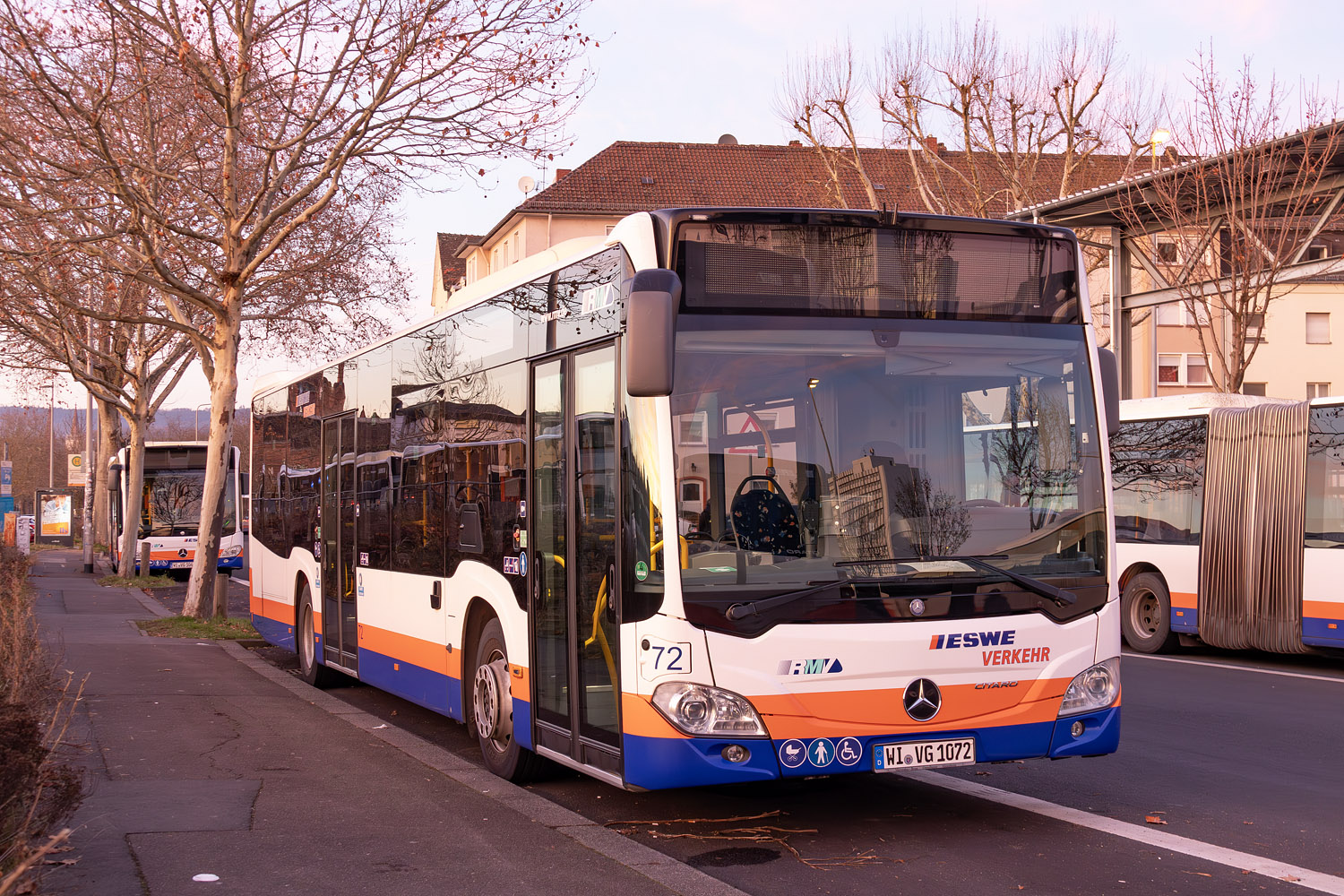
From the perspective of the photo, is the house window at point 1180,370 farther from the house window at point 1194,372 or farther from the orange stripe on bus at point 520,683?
the orange stripe on bus at point 520,683

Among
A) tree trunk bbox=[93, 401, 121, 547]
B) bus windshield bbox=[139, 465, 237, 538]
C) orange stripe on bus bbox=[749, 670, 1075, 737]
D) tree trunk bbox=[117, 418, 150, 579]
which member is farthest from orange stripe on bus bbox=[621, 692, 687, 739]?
tree trunk bbox=[93, 401, 121, 547]

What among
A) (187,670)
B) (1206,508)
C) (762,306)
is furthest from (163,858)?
(1206,508)

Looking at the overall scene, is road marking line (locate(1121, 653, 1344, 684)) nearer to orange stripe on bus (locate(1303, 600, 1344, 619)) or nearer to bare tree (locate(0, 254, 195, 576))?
orange stripe on bus (locate(1303, 600, 1344, 619))

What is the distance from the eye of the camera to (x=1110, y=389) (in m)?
7.42

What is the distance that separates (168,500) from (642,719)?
32513 mm

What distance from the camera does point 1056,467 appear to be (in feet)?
23.3

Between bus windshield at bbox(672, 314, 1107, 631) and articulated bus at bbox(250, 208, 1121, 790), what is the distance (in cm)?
1

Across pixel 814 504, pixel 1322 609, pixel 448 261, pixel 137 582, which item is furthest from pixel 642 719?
pixel 448 261

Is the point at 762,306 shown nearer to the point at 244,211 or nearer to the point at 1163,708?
the point at 1163,708

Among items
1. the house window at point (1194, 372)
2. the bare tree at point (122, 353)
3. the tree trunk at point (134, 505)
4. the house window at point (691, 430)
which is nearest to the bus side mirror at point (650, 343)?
the house window at point (691, 430)

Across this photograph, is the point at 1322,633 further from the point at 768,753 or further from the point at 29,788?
the point at 29,788

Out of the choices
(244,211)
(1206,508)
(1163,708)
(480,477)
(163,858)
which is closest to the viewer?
(163,858)

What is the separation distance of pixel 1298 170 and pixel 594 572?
689 inches

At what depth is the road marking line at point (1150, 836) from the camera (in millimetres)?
6223
